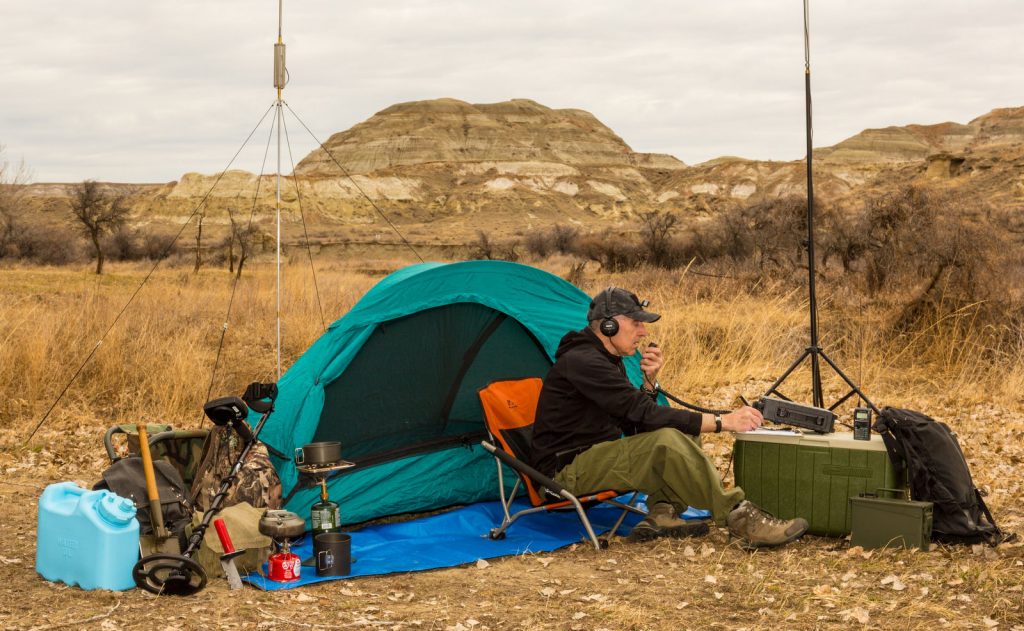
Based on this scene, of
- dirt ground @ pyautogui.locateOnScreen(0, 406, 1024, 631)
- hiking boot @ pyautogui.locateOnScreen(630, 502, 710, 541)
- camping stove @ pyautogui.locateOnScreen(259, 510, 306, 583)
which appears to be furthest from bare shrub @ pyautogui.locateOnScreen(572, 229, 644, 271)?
camping stove @ pyautogui.locateOnScreen(259, 510, 306, 583)

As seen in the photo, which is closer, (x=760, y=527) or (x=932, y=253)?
(x=760, y=527)

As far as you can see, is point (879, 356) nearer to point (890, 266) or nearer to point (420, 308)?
point (890, 266)

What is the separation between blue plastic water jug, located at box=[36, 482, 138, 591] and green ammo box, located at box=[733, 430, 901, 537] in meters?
3.12

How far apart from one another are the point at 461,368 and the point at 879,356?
581 centimetres

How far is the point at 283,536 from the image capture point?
15.5 feet

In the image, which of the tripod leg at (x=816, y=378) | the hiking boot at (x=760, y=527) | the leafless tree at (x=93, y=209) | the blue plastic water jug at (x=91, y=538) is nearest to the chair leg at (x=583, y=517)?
the hiking boot at (x=760, y=527)

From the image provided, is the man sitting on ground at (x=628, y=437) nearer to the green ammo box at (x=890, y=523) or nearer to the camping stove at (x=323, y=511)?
the green ammo box at (x=890, y=523)

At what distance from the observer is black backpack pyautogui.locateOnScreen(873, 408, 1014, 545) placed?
16.5 feet

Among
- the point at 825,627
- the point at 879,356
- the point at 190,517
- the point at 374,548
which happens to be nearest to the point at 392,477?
the point at 374,548

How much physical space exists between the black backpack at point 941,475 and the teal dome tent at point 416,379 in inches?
83.2

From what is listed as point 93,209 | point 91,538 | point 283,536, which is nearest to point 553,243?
point 93,209

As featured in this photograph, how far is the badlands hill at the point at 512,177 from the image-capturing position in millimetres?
51750

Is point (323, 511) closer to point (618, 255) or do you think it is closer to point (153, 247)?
point (618, 255)

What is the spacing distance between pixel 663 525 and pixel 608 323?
43.7 inches
